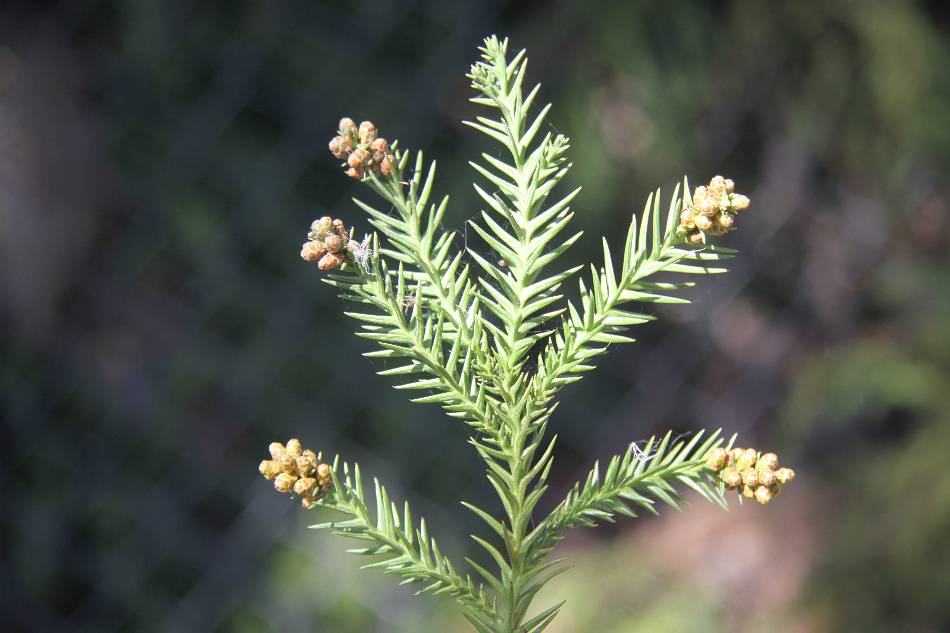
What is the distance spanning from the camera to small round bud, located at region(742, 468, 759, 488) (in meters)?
0.25

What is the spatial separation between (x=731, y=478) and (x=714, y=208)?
0.27 ft

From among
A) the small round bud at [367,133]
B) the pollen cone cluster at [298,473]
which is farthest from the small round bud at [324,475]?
the small round bud at [367,133]

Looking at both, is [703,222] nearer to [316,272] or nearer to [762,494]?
[762,494]

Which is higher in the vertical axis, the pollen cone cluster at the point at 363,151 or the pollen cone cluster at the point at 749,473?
the pollen cone cluster at the point at 363,151

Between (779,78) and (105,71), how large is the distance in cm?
163

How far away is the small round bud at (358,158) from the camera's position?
26 centimetres

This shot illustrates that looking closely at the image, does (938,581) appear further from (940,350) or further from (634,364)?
(634,364)

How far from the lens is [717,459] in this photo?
27 centimetres

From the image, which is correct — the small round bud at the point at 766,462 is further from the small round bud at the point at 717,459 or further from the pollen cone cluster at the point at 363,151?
the pollen cone cluster at the point at 363,151

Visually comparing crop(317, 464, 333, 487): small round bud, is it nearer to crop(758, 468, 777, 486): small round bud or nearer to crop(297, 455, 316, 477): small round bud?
crop(297, 455, 316, 477): small round bud

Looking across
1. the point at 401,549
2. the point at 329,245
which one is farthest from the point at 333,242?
the point at 401,549

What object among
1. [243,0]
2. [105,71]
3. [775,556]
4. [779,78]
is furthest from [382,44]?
[775,556]

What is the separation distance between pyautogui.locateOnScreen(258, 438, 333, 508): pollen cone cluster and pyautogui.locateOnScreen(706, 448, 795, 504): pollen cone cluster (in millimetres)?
122

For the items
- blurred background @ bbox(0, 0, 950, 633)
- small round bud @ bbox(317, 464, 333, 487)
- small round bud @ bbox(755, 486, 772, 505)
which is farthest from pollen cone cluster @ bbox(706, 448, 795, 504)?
blurred background @ bbox(0, 0, 950, 633)
